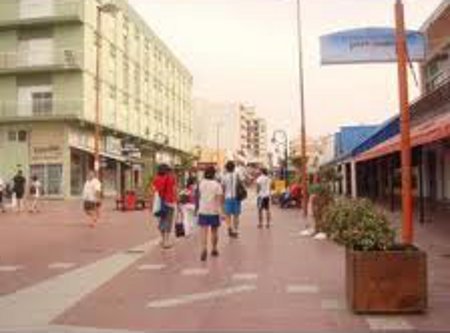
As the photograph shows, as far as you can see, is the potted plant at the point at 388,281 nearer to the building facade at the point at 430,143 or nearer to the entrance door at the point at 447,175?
the building facade at the point at 430,143

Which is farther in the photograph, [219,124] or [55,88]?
[219,124]

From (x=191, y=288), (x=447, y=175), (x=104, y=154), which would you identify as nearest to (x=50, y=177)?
(x=104, y=154)

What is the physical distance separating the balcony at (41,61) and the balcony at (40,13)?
1.79 metres

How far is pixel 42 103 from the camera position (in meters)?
60.0

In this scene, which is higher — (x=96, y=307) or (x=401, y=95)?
(x=401, y=95)

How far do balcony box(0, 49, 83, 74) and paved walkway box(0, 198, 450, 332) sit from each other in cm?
3812

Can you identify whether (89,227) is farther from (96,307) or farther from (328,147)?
(328,147)

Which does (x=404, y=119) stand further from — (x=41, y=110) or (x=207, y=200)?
(x=41, y=110)

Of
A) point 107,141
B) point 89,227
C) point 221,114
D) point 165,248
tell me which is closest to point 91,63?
point 107,141

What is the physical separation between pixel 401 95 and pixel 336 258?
5.27 metres

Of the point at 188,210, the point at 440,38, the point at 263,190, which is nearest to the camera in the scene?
the point at 188,210

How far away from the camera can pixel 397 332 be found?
905 cm

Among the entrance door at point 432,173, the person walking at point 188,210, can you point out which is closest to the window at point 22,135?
the entrance door at point 432,173

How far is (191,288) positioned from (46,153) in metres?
47.7
